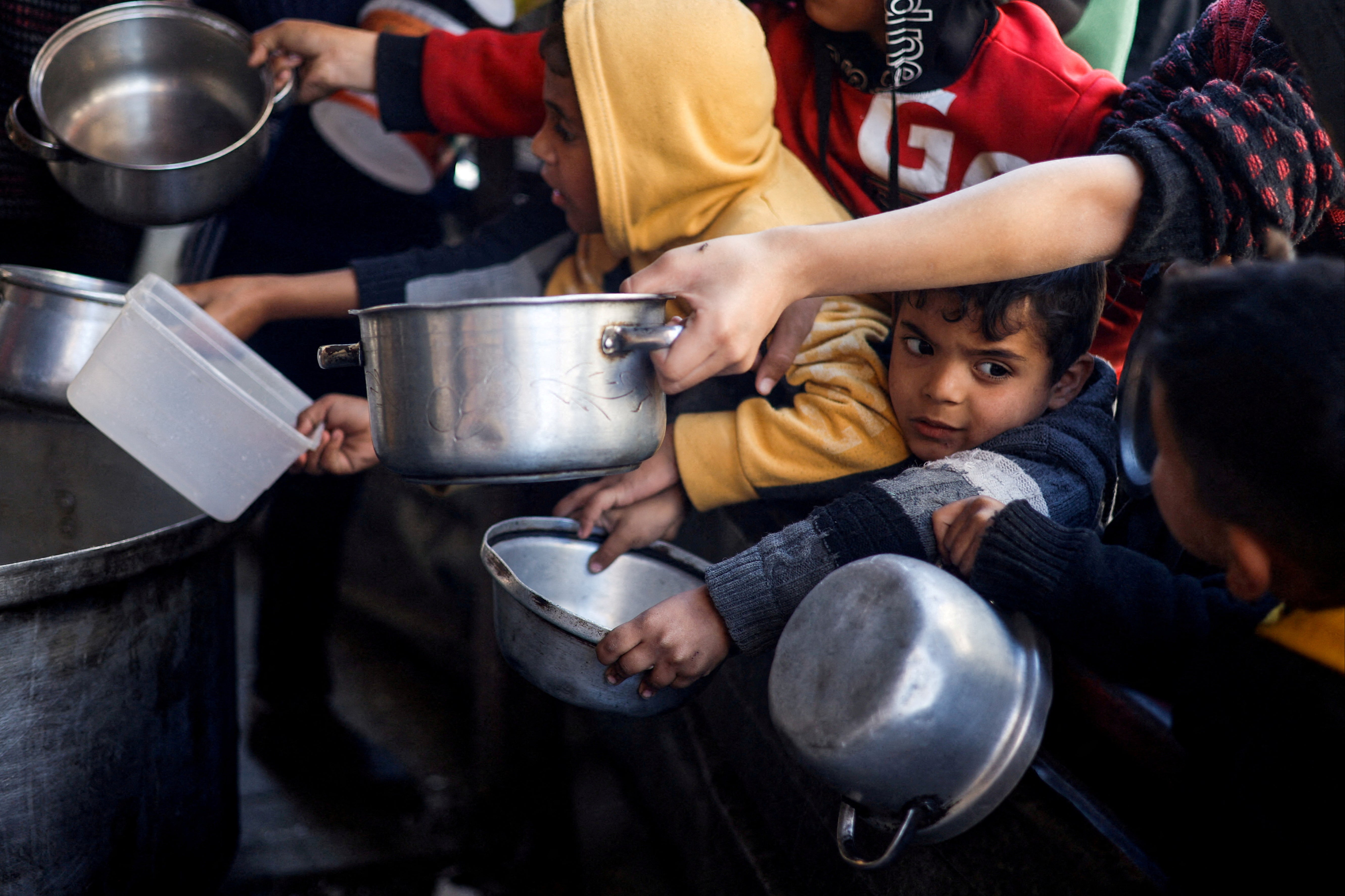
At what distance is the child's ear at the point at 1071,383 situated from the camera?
4.43 feet

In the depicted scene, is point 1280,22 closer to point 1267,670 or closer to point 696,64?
point 1267,670

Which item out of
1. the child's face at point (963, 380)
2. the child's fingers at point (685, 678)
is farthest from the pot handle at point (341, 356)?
the child's face at point (963, 380)

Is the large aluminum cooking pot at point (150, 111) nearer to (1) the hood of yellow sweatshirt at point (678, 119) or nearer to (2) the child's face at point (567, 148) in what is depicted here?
(2) the child's face at point (567, 148)

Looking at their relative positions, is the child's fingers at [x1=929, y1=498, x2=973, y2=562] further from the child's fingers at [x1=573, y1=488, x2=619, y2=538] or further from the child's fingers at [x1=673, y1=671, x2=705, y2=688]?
the child's fingers at [x1=573, y1=488, x2=619, y2=538]

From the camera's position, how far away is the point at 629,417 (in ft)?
3.26

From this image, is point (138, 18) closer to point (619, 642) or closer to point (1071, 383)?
point (619, 642)

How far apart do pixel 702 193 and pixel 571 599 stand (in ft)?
2.43

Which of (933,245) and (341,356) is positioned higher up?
(933,245)

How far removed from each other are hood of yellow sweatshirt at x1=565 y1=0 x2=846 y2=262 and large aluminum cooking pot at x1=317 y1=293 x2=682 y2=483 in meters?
0.58

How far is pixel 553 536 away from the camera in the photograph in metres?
1.48

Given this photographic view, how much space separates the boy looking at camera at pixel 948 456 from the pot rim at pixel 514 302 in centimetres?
38

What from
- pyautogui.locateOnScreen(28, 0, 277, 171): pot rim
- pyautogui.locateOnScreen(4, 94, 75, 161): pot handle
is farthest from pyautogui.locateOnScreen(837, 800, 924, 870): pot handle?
pyautogui.locateOnScreen(4, 94, 75, 161): pot handle

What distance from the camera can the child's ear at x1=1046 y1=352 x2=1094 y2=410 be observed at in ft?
4.43

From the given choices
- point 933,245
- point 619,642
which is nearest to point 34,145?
point 619,642
